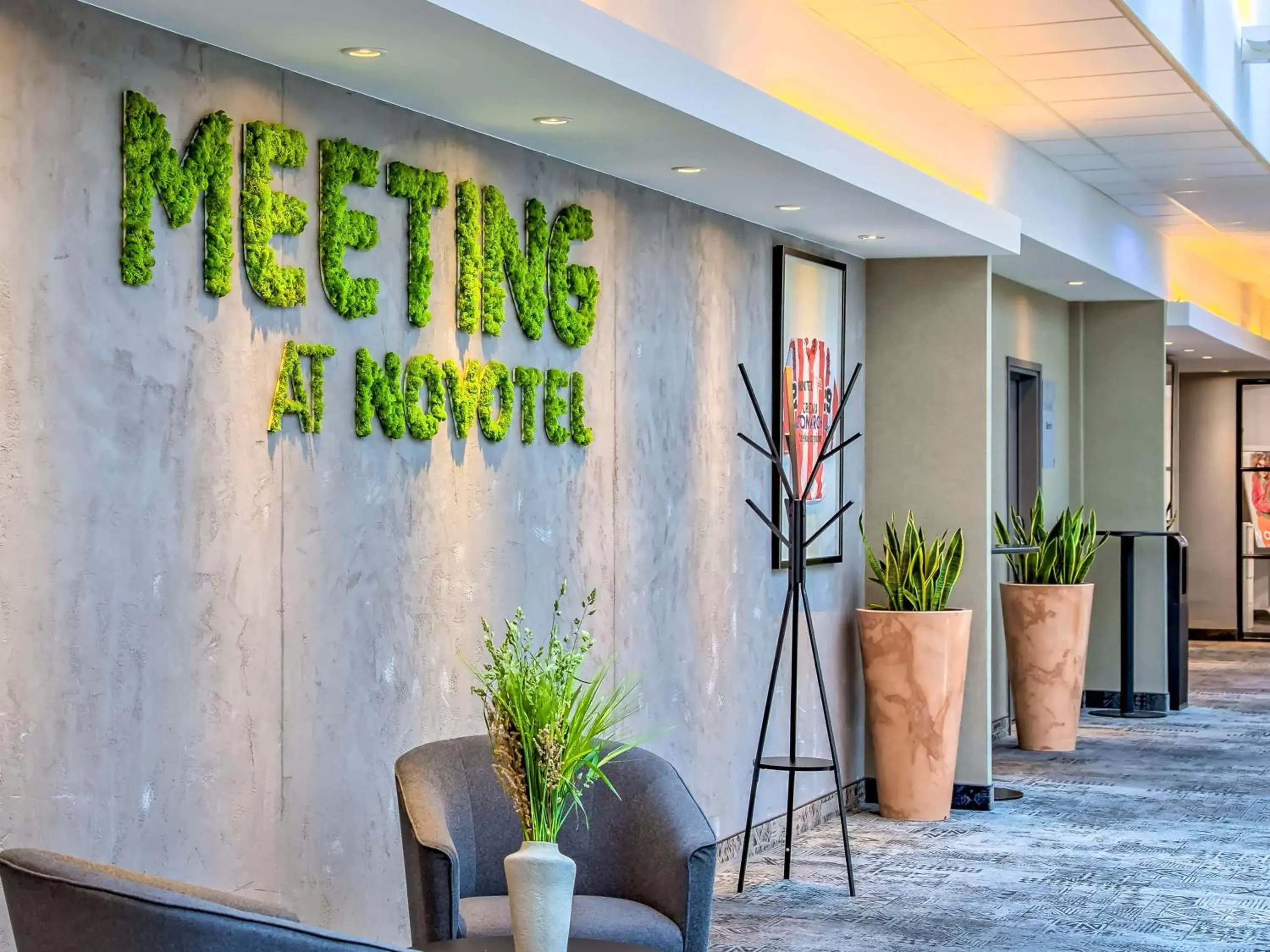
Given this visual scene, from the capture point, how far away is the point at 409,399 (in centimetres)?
463

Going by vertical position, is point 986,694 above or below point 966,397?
below

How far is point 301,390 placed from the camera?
4223mm

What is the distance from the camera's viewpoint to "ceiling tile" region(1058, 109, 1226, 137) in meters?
7.50

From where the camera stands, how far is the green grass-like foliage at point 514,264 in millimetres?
4992

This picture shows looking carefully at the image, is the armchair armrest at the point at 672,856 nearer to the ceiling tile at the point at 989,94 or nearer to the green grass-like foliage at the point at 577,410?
the green grass-like foliage at the point at 577,410

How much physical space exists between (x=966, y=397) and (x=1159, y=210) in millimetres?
3332

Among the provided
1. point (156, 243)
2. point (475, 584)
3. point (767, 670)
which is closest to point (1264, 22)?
point (767, 670)

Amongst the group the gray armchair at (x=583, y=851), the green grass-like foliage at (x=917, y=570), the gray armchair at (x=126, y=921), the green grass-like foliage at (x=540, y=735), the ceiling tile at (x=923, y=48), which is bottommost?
the gray armchair at (x=583, y=851)

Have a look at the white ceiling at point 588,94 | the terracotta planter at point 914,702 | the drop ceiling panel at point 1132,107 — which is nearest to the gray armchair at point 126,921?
the white ceiling at point 588,94

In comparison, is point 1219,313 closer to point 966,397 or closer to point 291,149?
point 966,397

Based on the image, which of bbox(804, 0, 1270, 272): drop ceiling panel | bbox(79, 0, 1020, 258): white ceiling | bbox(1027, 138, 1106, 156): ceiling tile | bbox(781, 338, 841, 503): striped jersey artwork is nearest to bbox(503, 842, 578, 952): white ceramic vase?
bbox(79, 0, 1020, 258): white ceiling

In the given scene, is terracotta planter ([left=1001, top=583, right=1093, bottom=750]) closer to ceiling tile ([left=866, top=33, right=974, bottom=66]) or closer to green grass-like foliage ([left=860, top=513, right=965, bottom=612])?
green grass-like foliage ([left=860, top=513, right=965, bottom=612])

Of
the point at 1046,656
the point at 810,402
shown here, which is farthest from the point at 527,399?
the point at 1046,656

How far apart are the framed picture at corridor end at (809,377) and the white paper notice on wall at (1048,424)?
10.6ft
